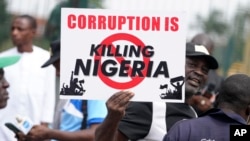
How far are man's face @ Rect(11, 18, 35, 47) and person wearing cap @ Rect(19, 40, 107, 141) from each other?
2.25 m

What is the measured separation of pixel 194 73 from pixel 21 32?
388 cm

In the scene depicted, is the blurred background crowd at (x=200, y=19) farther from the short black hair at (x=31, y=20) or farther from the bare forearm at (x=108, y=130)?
the bare forearm at (x=108, y=130)

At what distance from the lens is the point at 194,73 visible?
7.57m

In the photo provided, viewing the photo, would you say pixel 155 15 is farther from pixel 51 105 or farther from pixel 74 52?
pixel 51 105

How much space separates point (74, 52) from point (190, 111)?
1.20 m

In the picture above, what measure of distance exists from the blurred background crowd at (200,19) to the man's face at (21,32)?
0.50 meters

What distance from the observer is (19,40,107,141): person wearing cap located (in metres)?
8.32

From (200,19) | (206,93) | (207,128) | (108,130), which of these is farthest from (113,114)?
(200,19)

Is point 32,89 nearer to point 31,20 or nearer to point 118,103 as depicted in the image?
point 31,20

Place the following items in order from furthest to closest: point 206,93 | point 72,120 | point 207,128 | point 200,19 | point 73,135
Answer: point 200,19 → point 206,93 → point 72,120 → point 73,135 → point 207,128

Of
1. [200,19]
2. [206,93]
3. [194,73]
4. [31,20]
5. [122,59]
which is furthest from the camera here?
[200,19]

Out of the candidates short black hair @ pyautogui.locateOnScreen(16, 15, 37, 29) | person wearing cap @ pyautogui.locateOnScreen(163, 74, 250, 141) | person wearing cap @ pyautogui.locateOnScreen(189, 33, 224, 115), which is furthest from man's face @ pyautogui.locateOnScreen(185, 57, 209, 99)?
short black hair @ pyautogui.locateOnScreen(16, 15, 37, 29)

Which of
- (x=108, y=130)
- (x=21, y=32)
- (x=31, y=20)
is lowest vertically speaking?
(x=108, y=130)

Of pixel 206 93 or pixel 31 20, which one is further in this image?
Answer: pixel 31 20
